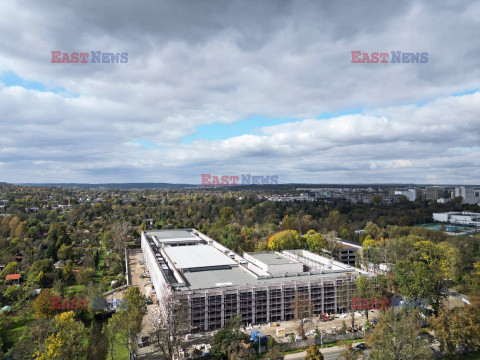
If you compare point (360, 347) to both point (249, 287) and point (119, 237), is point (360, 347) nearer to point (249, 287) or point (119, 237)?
point (249, 287)

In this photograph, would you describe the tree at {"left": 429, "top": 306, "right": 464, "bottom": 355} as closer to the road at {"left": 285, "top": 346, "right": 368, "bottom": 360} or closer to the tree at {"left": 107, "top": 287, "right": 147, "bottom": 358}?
the road at {"left": 285, "top": 346, "right": 368, "bottom": 360}

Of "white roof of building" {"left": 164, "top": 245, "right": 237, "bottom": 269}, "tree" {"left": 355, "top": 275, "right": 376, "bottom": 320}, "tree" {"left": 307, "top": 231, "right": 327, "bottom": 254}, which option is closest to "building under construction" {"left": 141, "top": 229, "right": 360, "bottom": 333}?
"white roof of building" {"left": 164, "top": 245, "right": 237, "bottom": 269}

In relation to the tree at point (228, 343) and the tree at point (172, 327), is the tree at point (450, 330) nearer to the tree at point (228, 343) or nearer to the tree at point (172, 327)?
the tree at point (228, 343)

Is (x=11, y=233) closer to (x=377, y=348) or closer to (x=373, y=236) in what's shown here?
(x=377, y=348)

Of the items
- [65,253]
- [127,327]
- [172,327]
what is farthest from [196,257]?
[65,253]

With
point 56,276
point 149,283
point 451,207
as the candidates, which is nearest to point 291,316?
point 149,283
